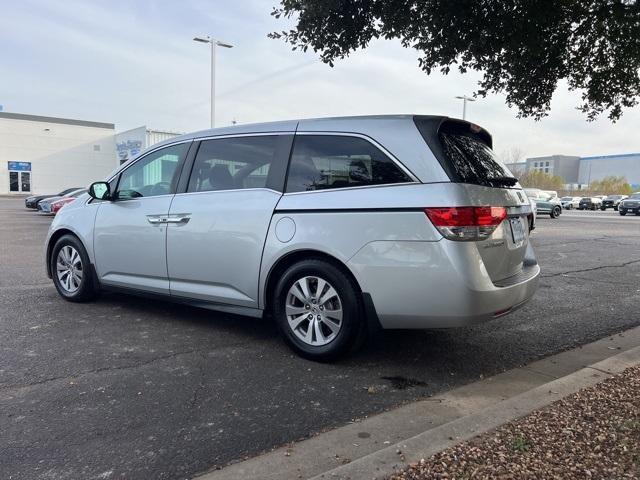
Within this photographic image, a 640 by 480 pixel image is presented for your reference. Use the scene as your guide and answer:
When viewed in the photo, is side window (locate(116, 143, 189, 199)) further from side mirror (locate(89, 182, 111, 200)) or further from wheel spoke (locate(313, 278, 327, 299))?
wheel spoke (locate(313, 278, 327, 299))

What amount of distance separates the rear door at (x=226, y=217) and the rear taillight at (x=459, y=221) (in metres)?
1.38

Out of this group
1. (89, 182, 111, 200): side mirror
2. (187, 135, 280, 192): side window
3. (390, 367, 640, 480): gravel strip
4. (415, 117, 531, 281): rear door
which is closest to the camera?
(390, 367, 640, 480): gravel strip

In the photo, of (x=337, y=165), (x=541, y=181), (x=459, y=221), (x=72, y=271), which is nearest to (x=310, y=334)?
(x=337, y=165)

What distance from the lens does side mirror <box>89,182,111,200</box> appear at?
544cm


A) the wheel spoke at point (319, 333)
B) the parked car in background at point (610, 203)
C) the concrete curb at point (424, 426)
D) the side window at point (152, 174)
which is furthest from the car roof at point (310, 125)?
the parked car in background at point (610, 203)

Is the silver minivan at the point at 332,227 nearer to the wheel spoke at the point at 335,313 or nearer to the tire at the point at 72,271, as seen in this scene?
the wheel spoke at the point at 335,313

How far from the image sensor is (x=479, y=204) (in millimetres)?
3617

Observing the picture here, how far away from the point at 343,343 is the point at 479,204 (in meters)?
1.44

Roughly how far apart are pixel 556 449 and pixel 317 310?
1960 millimetres

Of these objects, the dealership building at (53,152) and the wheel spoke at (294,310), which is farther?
the dealership building at (53,152)

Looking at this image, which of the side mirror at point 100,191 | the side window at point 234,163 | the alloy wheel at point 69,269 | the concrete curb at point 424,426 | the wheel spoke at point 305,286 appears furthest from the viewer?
the alloy wheel at point 69,269

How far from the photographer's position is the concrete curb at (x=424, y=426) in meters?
2.57

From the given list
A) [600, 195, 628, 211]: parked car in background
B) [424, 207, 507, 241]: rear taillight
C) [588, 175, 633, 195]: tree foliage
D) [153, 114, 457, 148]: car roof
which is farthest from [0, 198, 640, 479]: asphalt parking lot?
[588, 175, 633, 195]: tree foliage

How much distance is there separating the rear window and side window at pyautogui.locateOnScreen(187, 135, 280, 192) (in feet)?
4.47
